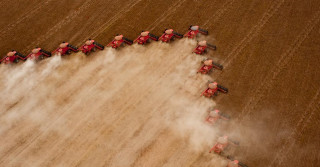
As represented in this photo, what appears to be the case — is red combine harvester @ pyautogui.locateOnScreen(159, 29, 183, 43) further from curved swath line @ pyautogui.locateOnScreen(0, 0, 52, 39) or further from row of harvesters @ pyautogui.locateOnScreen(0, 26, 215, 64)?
curved swath line @ pyautogui.locateOnScreen(0, 0, 52, 39)

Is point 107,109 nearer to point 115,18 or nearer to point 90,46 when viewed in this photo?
point 90,46

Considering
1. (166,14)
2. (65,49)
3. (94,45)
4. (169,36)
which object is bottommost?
(65,49)

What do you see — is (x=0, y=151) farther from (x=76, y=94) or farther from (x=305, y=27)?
(x=305, y=27)

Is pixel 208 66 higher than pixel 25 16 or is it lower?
lower

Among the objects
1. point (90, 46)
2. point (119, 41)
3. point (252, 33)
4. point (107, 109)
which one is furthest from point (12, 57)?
point (252, 33)

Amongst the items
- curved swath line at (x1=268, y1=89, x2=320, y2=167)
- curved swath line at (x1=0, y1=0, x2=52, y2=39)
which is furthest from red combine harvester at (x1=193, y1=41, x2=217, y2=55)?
curved swath line at (x1=0, y1=0, x2=52, y2=39)

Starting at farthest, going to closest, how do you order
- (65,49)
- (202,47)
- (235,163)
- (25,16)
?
(25,16), (65,49), (202,47), (235,163)

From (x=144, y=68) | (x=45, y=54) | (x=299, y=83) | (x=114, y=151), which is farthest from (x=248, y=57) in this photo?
(x=45, y=54)
